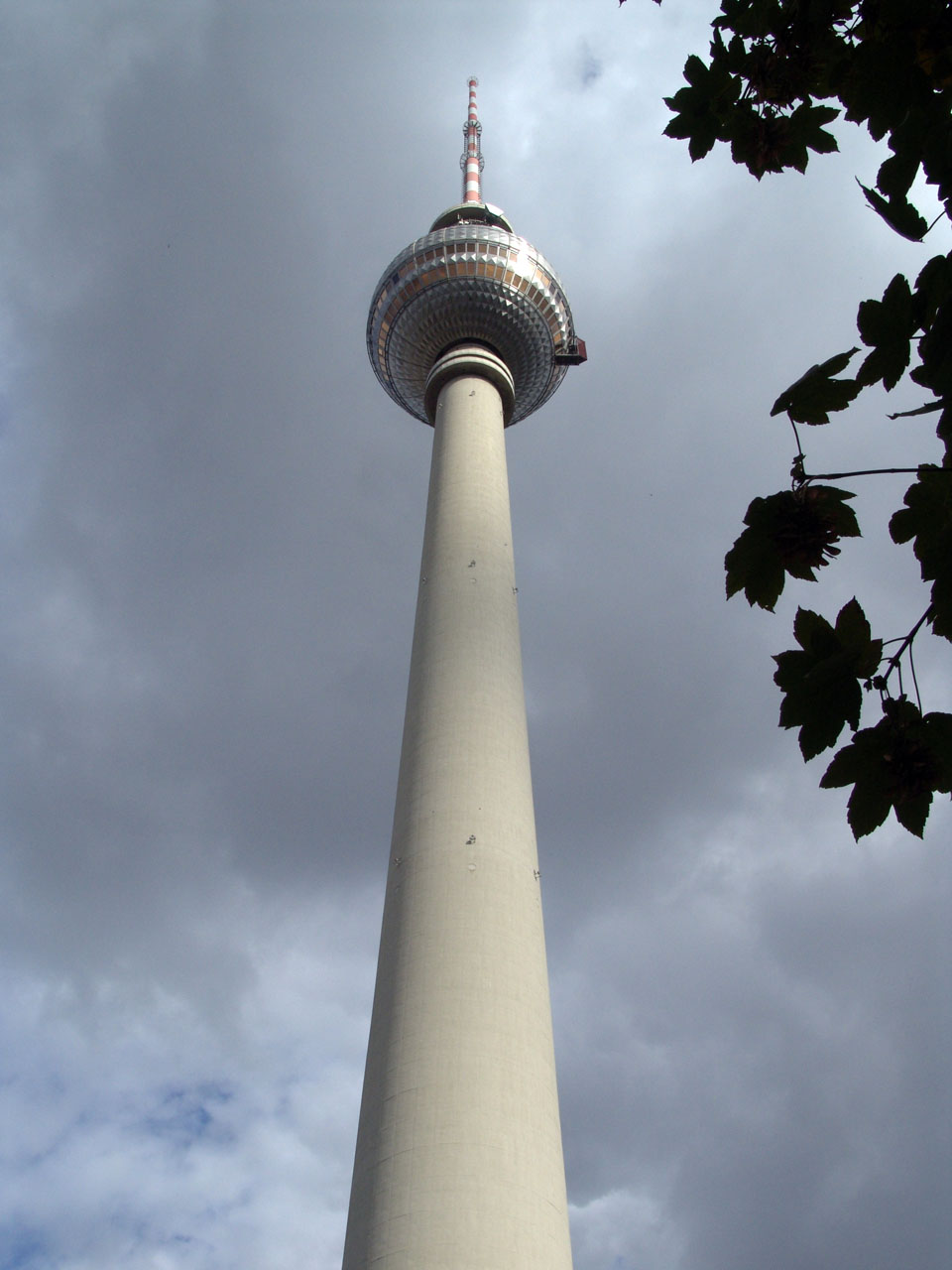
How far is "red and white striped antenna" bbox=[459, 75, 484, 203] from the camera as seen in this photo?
210ft

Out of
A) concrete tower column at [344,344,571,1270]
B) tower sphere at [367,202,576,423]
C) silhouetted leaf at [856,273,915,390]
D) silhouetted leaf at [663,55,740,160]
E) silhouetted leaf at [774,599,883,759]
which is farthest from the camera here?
tower sphere at [367,202,576,423]

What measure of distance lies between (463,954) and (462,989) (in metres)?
0.92

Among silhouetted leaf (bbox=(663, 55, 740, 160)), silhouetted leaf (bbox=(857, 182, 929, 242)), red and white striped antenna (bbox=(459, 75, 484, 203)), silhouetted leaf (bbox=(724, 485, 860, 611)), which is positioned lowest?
silhouetted leaf (bbox=(724, 485, 860, 611))

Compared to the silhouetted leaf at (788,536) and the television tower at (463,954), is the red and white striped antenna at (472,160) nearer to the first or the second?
the television tower at (463,954)

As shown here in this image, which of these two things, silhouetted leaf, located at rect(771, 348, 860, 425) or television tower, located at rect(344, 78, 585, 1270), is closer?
silhouetted leaf, located at rect(771, 348, 860, 425)

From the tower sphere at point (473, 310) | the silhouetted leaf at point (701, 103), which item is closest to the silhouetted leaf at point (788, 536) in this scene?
the silhouetted leaf at point (701, 103)

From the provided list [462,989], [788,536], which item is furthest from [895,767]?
[462,989]

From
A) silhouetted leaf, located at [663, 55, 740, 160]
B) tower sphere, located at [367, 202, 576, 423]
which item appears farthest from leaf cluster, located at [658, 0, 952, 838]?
tower sphere, located at [367, 202, 576, 423]

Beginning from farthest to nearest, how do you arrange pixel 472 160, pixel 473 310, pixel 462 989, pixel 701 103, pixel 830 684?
pixel 472 160, pixel 473 310, pixel 462 989, pixel 701 103, pixel 830 684

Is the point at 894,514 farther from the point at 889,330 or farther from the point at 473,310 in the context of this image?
the point at 473,310

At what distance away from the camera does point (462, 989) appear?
24953 mm

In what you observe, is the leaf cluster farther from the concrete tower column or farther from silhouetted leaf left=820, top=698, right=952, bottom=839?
the concrete tower column

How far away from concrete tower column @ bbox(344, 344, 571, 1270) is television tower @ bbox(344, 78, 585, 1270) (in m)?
0.04

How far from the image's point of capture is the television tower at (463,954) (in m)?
21.6
